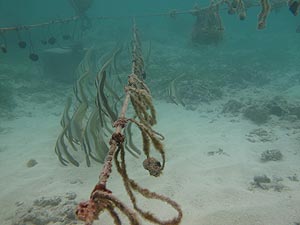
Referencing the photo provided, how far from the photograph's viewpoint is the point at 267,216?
3.71m

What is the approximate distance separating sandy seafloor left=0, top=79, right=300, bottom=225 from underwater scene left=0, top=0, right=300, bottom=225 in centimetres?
2

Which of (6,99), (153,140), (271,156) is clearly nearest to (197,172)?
(271,156)

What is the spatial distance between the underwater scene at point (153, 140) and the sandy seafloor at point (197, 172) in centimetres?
2

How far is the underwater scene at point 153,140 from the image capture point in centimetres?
268

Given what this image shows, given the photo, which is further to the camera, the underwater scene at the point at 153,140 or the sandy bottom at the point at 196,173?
the sandy bottom at the point at 196,173

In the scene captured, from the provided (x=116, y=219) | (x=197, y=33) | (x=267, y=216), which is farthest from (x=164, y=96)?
(x=116, y=219)

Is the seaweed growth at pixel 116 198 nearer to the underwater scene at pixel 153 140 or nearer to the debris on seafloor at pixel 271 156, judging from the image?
the underwater scene at pixel 153 140

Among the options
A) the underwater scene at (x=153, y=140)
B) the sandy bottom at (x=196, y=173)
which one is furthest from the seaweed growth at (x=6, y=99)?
the sandy bottom at (x=196, y=173)

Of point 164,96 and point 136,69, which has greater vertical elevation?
point 136,69

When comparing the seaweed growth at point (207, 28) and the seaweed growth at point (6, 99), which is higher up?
the seaweed growth at point (207, 28)

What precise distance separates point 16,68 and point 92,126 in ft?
35.9

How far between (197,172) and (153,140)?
3.70 metres

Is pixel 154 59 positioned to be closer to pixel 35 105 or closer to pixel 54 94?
pixel 54 94

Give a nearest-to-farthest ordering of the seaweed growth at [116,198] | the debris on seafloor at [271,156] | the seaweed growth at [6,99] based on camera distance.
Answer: the seaweed growth at [116,198] < the debris on seafloor at [271,156] < the seaweed growth at [6,99]
